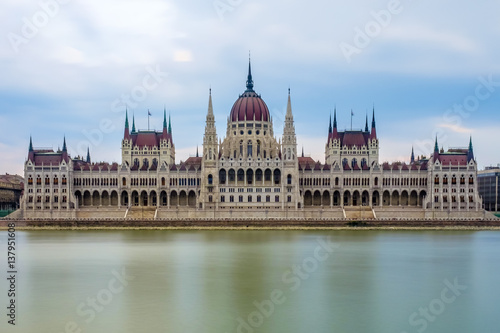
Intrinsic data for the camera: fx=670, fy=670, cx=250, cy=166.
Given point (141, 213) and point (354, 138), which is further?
point (354, 138)

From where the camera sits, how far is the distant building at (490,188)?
4729 inches

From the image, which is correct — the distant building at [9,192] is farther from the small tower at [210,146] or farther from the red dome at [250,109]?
the red dome at [250,109]

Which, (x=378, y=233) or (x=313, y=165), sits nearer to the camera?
(x=378, y=233)

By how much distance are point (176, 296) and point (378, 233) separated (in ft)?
158

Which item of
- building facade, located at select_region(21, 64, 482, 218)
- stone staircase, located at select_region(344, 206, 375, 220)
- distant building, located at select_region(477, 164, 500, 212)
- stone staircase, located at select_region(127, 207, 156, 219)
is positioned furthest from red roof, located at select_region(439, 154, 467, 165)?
stone staircase, located at select_region(127, 207, 156, 219)

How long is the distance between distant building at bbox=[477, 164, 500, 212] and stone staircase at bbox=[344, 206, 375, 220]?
103 feet

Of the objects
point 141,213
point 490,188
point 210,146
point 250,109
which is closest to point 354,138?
point 250,109

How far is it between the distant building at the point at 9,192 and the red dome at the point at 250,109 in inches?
1752

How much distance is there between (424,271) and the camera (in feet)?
151

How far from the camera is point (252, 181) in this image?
10275 cm

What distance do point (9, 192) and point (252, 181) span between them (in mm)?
53443

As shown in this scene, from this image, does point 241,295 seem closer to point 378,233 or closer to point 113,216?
point 378,233

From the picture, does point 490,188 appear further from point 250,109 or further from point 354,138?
point 250,109

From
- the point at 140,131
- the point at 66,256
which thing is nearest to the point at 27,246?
the point at 66,256
